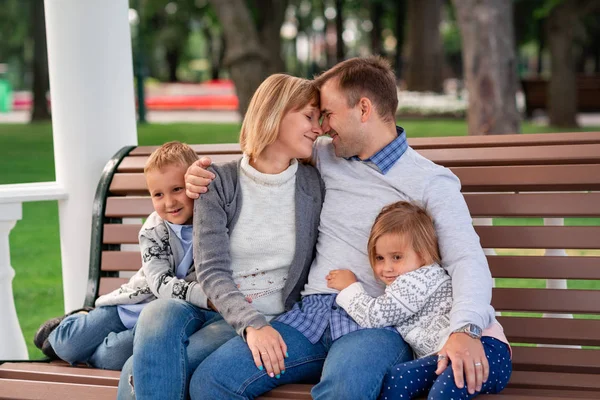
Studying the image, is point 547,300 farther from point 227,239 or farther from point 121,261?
point 121,261

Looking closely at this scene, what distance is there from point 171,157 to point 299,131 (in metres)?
0.54

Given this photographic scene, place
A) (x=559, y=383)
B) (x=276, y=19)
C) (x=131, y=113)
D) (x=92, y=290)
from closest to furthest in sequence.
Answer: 1. (x=559, y=383)
2. (x=92, y=290)
3. (x=131, y=113)
4. (x=276, y=19)

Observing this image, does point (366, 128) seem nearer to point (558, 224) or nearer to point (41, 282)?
point (558, 224)

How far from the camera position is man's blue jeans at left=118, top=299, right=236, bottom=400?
3.02m

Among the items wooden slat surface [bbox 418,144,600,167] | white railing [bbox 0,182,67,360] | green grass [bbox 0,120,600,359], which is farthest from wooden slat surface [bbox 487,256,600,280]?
green grass [bbox 0,120,600,359]

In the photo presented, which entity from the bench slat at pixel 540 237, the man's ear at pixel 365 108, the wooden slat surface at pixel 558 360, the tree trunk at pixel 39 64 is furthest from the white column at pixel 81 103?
the tree trunk at pixel 39 64

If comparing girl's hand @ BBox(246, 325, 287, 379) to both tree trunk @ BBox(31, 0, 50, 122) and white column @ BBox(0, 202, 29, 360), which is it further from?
tree trunk @ BBox(31, 0, 50, 122)

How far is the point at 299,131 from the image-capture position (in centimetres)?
332

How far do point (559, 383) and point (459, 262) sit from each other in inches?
21.1

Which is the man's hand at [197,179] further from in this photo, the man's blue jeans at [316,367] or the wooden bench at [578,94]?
the wooden bench at [578,94]

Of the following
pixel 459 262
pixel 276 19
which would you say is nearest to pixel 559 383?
pixel 459 262

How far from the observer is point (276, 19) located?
20.0m

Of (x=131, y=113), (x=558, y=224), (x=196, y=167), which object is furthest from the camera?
(x=131, y=113)

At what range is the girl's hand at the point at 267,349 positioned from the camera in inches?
120
